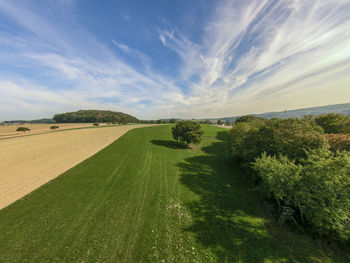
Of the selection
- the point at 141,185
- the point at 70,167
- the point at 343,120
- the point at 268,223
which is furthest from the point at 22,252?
the point at 343,120

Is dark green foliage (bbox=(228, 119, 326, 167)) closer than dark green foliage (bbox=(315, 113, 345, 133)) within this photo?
Yes

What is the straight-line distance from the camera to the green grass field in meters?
6.61

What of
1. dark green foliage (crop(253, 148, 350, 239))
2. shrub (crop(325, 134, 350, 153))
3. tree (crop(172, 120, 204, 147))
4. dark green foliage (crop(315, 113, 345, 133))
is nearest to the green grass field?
dark green foliage (crop(253, 148, 350, 239))

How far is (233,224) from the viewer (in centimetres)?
878

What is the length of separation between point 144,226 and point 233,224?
7079 millimetres

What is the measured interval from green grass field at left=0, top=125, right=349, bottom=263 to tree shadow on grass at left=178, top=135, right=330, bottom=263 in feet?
0.19

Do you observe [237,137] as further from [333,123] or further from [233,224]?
[333,123]

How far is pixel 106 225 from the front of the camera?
324 inches

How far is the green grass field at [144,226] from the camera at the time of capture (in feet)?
21.7

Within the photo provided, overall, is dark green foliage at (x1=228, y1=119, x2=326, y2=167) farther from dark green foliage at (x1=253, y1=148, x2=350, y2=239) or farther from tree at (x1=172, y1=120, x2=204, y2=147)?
tree at (x1=172, y1=120, x2=204, y2=147)

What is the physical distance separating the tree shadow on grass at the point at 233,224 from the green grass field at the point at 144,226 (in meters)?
0.06

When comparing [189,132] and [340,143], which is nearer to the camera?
[340,143]

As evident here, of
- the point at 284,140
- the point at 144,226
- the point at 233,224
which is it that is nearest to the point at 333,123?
the point at 284,140

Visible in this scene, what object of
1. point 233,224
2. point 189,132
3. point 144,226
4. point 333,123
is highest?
point 333,123
